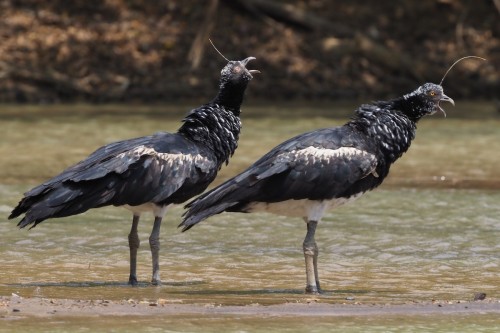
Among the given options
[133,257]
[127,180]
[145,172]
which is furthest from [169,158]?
[133,257]

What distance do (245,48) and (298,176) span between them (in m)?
17.4

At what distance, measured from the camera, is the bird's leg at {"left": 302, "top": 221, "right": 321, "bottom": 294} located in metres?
8.96

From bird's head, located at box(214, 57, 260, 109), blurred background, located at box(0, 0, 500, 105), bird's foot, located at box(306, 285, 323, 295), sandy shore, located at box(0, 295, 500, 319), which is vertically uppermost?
blurred background, located at box(0, 0, 500, 105)

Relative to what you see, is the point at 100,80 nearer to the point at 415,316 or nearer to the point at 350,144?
the point at 350,144

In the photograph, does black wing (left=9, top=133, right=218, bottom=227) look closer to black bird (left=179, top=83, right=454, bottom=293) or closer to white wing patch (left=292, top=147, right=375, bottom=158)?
black bird (left=179, top=83, right=454, bottom=293)

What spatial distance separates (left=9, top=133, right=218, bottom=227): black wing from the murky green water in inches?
24.3

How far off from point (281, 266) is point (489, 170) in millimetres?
6392

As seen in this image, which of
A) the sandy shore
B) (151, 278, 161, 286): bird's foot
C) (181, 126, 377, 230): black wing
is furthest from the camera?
(151, 278, 161, 286): bird's foot

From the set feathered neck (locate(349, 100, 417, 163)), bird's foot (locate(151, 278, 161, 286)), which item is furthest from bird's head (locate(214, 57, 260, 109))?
bird's foot (locate(151, 278, 161, 286))

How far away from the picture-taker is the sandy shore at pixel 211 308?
7.67 metres

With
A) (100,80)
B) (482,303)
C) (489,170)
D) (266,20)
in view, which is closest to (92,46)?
(100,80)

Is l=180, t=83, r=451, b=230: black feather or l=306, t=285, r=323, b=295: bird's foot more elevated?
l=180, t=83, r=451, b=230: black feather

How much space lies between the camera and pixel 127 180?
30.0ft

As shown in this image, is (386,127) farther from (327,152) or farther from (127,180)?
(127,180)
